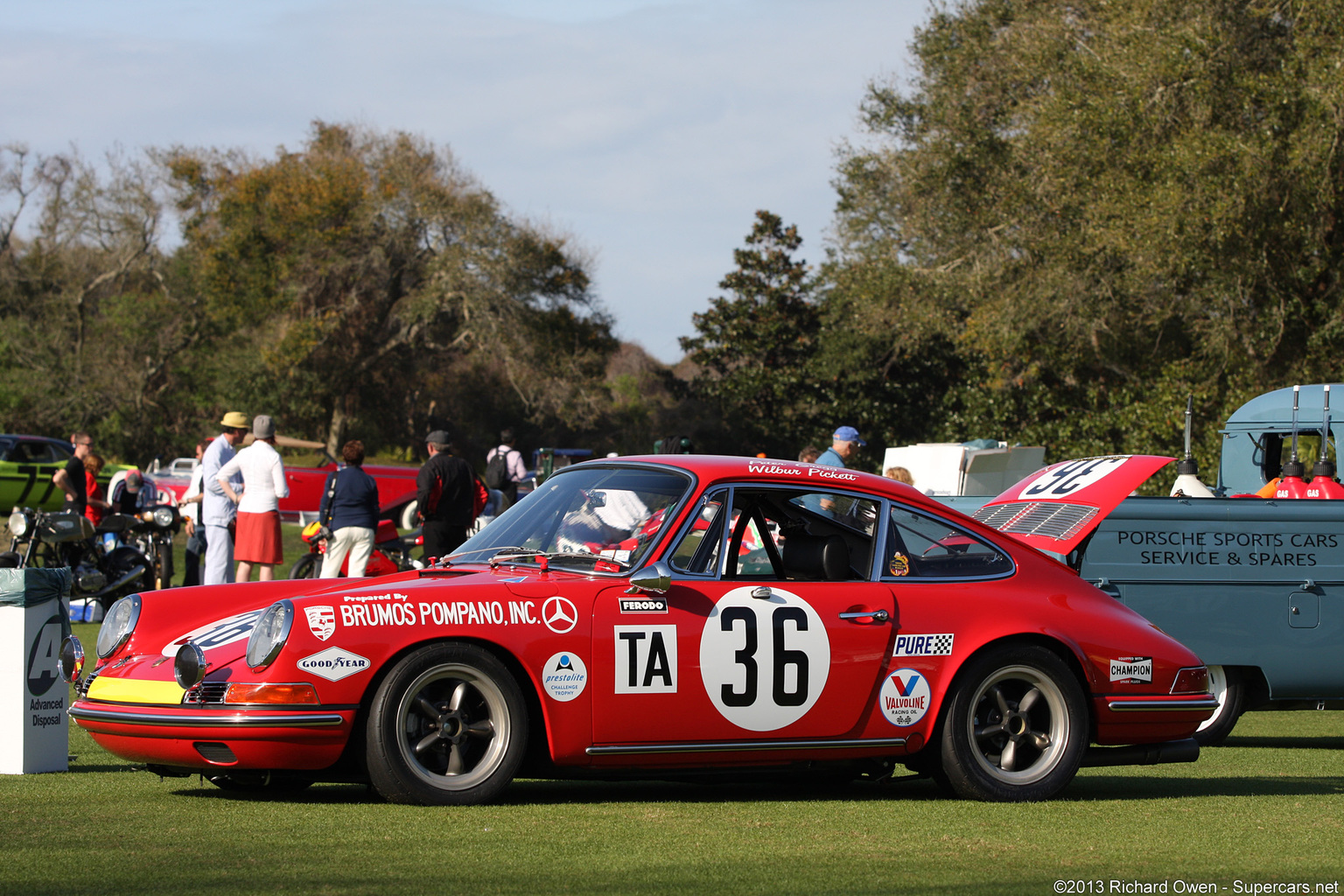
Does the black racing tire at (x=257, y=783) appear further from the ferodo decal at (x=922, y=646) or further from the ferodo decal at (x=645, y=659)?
the ferodo decal at (x=922, y=646)

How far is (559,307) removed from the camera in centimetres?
4666

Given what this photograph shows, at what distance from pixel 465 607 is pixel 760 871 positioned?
1.60 meters

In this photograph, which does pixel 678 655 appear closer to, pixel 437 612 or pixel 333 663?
pixel 437 612

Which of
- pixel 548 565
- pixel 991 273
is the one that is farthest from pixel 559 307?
pixel 548 565

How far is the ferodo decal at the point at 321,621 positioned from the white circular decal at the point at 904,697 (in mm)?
2234

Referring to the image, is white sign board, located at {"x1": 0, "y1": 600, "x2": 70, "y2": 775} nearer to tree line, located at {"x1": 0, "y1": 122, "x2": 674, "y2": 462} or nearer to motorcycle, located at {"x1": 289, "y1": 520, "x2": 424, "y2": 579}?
motorcycle, located at {"x1": 289, "y1": 520, "x2": 424, "y2": 579}

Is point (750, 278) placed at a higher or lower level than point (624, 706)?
higher

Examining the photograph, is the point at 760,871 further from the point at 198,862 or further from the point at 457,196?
the point at 457,196

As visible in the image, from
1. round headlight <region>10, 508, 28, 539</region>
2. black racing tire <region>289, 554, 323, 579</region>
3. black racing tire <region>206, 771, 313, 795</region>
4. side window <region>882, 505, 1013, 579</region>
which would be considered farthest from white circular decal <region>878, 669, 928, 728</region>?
round headlight <region>10, 508, 28, 539</region>

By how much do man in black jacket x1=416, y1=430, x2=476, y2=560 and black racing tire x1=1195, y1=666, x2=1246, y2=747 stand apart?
7369 millimetres

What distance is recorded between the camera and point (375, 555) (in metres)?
14.4

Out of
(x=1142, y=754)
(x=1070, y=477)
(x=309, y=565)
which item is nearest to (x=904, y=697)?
(x=1142, y=754)

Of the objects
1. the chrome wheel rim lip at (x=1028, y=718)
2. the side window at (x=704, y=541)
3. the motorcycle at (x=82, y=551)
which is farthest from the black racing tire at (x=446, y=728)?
the motorcycle at (x=82, y=551)

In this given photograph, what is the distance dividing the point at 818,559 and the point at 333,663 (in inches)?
82.4
